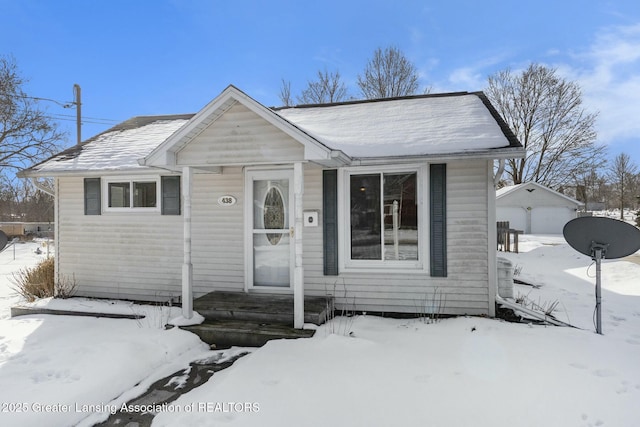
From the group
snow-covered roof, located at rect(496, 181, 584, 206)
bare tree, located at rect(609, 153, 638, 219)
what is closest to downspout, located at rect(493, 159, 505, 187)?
snow-covered roof, located at rect(496, 181, 584, 206)

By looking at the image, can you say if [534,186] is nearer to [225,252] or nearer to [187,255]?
[225,252]

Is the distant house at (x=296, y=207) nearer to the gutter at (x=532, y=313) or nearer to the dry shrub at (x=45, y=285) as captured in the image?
the dry shrub at (x=45, y=285)

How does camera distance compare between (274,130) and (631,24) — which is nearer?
(274,130)

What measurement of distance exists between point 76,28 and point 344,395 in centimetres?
1612

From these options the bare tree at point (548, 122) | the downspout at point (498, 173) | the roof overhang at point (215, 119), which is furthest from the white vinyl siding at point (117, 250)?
the bare tree at point (548, 122)

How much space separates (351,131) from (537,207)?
23.2 meters

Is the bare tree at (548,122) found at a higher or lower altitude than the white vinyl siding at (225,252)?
higher

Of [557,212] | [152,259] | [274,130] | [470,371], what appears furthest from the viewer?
[557,212]

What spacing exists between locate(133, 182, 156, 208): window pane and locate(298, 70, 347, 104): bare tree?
17922mm

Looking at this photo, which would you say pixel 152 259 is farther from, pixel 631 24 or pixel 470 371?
pixel 631 24

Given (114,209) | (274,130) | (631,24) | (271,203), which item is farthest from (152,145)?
(631,24)

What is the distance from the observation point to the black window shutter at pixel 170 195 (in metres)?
6.31

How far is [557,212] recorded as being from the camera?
24422 mm

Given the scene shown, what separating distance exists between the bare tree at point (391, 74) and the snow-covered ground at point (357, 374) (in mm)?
18707
